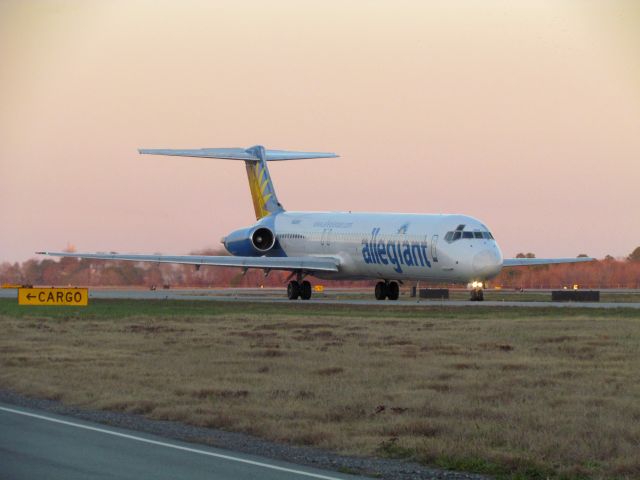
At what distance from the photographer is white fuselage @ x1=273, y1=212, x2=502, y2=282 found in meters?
55.1

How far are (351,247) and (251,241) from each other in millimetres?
8789

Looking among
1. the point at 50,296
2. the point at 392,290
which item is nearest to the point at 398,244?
the point at 392,290

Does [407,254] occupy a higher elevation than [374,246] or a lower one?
lower

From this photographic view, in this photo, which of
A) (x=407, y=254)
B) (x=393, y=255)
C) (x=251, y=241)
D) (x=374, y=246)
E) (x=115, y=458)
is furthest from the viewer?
(x=251, y=241)

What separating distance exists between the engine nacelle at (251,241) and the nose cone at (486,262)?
54.3ft

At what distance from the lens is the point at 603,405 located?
20.0 metres

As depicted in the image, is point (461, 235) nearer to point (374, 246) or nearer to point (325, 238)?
point (374, 246)

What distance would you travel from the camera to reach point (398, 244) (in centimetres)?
5797

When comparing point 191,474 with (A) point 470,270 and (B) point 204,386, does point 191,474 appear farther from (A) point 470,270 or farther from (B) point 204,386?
(A) point 470,270

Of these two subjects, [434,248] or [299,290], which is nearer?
[434,248]

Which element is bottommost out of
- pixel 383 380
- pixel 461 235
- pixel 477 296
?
pixel 383 380

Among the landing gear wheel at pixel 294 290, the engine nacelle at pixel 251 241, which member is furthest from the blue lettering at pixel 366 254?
the engine nacelle at pixel 251 241

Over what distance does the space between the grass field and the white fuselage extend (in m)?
11.8

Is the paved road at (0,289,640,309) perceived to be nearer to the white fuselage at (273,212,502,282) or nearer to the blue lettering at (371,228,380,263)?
the white fuselage at (273,212,502,282)
